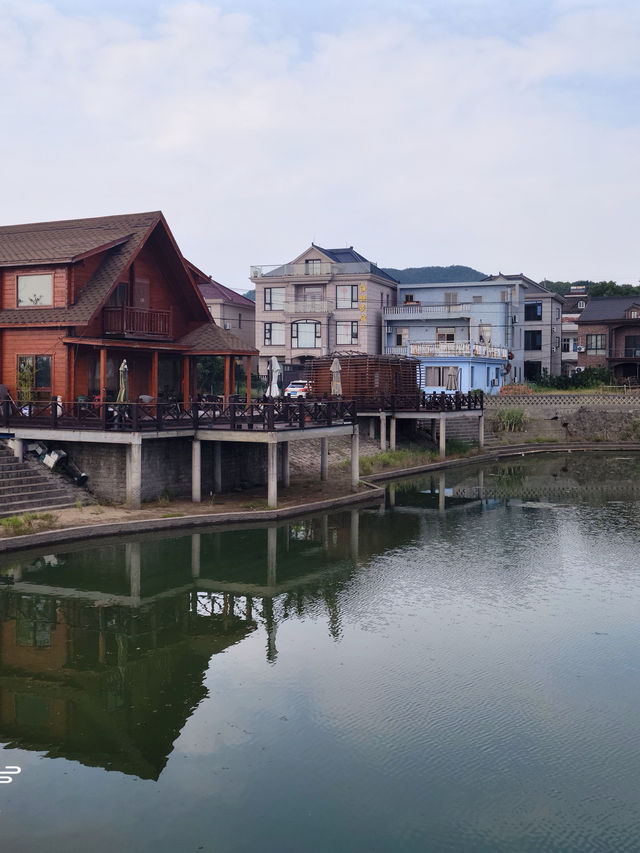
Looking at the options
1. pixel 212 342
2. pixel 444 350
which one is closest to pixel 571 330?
pixel 444 350

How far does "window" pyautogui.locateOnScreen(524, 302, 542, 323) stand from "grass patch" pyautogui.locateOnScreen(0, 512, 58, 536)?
56.9 metres

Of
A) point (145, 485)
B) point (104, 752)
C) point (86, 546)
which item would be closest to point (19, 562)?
point (86, 546)

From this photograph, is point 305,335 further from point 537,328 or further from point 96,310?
point 96,310

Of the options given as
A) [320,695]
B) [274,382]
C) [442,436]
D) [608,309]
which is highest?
[608,309]

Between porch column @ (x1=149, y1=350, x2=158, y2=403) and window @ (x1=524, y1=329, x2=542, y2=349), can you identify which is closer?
porch column @ (x1=149, y1=350, x2=158, y2=403)

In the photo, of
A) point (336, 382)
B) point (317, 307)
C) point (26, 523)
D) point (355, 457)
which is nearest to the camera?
point (26, 523)

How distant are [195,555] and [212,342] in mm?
12225

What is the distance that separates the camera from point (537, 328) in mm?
74812

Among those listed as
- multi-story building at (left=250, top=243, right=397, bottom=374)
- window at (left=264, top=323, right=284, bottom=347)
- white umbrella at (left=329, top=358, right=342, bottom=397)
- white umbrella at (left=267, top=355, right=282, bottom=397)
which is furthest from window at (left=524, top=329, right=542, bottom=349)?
white umbrella at (left=267, top=355, right=282, bottom=397)

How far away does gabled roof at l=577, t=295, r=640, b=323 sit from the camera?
75125 mm

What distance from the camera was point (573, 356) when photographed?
3346 inches

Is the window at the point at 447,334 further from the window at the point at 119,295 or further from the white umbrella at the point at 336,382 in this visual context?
the window at the point at 119,295

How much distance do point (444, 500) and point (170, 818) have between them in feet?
84.7

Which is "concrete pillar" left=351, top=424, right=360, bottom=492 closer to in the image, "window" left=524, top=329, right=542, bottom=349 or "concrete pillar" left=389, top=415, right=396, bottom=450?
"concrete pillar" left=389, top=415, right=396, bottom=450
